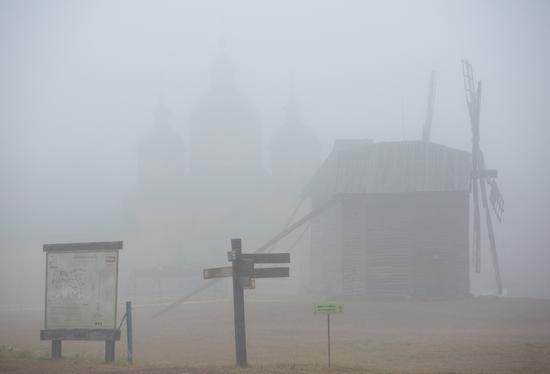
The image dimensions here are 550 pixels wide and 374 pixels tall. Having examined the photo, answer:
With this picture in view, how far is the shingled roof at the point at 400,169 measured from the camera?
32.1 m

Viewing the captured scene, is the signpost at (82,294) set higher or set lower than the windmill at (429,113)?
lower

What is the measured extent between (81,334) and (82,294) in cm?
78

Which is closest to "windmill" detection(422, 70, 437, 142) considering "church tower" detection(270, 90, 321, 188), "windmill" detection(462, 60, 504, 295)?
"windmill" detection(462, 60, 504, 295)

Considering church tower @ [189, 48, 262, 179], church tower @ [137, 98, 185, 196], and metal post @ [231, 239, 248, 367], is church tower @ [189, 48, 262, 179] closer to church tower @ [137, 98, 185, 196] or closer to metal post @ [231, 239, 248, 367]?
church tower @ [137, 98, 185, 196]

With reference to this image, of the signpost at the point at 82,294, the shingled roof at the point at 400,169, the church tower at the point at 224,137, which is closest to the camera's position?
the signpost at the point at 82,294

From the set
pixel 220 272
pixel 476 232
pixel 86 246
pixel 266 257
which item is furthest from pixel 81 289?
pixel 476 232

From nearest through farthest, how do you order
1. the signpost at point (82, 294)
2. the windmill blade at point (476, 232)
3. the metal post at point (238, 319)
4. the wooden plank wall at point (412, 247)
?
1. the metal post at point (238, 319)
2. the signpost at point (82, 294)
3. the wooden plank wall at point (412, 247)
4. the windmill blade at point (476, 232)

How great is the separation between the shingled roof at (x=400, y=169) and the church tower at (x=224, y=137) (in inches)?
1330

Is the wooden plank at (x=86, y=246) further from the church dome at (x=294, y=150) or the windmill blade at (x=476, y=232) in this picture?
the church dome at (x=294, y=150)

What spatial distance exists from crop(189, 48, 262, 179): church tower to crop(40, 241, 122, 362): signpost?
53.7 meters

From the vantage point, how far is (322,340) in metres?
20.9

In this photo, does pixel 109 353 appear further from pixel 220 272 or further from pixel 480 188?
pixel 480 188

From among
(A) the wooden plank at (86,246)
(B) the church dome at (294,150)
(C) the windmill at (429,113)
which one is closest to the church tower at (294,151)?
(B) the church dome at (294,150)

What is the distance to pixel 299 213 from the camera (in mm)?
62906
